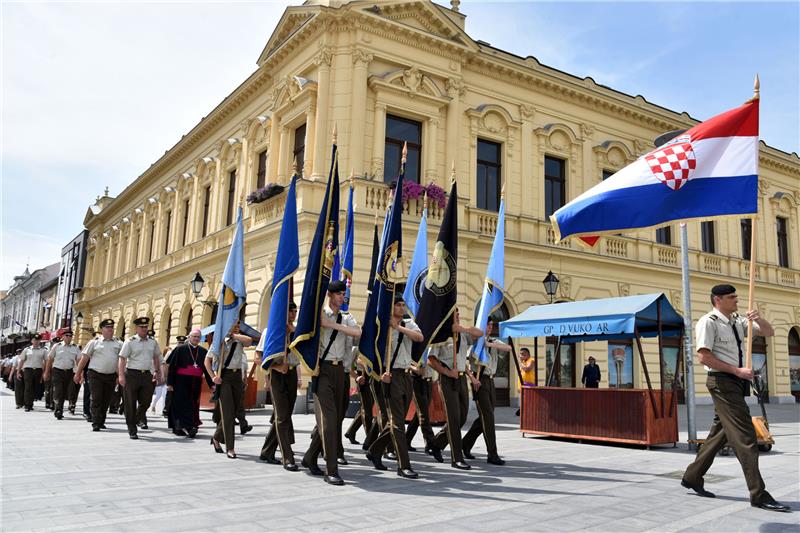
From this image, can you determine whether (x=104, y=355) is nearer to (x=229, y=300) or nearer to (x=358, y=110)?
(x=229, y=300)

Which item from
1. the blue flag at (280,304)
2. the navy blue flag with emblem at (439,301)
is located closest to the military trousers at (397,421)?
the navy blue flag with emblem at (439,301)

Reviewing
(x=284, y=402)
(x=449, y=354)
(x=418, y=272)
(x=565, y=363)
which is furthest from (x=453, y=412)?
(x=565, y=363)

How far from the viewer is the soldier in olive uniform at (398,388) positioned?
7160mm

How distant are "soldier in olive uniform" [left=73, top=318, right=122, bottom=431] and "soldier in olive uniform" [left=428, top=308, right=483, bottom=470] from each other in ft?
21.3

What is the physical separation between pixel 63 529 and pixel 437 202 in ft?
48.9

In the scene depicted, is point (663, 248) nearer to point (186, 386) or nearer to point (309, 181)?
point (309, 181)

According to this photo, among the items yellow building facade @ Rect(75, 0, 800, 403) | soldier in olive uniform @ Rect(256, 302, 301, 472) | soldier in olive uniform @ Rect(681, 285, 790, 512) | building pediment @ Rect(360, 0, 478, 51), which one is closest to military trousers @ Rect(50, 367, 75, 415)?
yellow building facade @ Rect(75, 0, 800, 403)

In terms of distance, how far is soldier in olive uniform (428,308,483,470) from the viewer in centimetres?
794

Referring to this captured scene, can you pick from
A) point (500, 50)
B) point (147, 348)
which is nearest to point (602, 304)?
point (147, 348)

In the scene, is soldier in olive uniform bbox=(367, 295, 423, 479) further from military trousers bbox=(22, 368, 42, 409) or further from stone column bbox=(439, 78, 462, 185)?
military trousers bbox=(22, 368, 42, 409)

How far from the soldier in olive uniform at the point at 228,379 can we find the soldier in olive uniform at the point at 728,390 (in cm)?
564

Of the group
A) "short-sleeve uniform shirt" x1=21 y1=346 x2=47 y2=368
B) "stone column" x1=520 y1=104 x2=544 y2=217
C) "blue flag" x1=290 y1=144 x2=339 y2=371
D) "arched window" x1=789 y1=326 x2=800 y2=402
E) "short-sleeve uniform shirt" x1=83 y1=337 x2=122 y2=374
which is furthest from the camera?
"arched window" x1=789 y1=326 x2=800 y2=402

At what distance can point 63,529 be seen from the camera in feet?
14.9

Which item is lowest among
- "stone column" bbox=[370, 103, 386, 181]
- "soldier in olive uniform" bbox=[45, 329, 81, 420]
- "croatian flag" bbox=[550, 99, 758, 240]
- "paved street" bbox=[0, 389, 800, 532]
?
"paved street" bbox=[0, 389, 800, 532]
